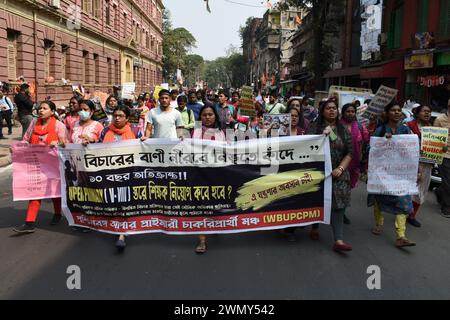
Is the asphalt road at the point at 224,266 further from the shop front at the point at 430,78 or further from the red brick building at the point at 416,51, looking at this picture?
the red brick building at the point at 416,51

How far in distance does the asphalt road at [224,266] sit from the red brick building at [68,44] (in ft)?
47.0

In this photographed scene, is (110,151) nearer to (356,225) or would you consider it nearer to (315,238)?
(315,238)

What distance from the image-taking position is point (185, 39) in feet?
301

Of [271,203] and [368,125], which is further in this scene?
[368,125]

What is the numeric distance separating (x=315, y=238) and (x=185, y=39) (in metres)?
90.4

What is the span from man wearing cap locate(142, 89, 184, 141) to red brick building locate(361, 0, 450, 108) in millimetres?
12264

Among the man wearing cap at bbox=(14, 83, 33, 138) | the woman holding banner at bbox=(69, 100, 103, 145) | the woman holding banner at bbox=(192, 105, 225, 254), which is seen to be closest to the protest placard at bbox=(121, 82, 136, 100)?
the man wearing cap at bbox=(14, 83, 33, 138)

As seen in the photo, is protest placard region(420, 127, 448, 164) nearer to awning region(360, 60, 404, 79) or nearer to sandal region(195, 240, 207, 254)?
sandal region(195, 240, 207, 254)

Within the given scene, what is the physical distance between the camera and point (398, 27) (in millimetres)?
21734

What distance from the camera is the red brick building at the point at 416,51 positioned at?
16750 millimetres

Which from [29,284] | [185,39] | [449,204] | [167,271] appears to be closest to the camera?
[29,284]

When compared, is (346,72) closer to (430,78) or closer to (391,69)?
(391,69)

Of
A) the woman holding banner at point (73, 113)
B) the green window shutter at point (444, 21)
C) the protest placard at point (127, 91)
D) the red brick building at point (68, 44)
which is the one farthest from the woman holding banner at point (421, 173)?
the red brick building at point (68, 44)

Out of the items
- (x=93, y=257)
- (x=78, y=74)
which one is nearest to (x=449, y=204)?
(x=93, y=257)
